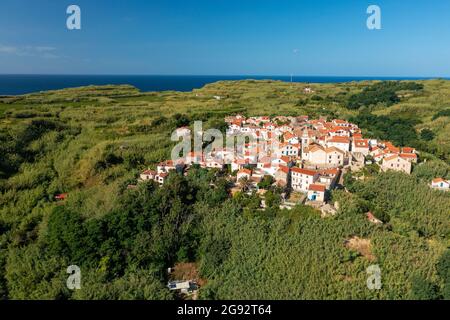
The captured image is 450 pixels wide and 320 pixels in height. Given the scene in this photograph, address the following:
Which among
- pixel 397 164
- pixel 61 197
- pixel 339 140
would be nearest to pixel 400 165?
pixel 397 164

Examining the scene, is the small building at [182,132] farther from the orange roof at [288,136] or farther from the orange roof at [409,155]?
the orange roof at [409,155]

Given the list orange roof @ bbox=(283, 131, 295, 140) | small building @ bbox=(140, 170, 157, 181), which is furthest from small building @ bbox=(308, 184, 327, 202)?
small building @ bbox=(140, 170, 157, 181)

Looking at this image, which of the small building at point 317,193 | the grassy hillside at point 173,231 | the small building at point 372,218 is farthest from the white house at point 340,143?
the small building at point 372,218

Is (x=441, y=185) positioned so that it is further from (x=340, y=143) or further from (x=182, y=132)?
(x=182, y=132)

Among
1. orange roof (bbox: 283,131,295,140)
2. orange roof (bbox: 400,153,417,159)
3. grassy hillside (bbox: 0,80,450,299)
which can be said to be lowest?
grassy hillside (bbox: 0,80,450,299)

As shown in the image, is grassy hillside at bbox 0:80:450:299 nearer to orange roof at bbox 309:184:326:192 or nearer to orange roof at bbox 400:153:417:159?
orange roof at bbox 309:184:326:192

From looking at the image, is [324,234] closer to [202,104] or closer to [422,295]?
[422,295]
